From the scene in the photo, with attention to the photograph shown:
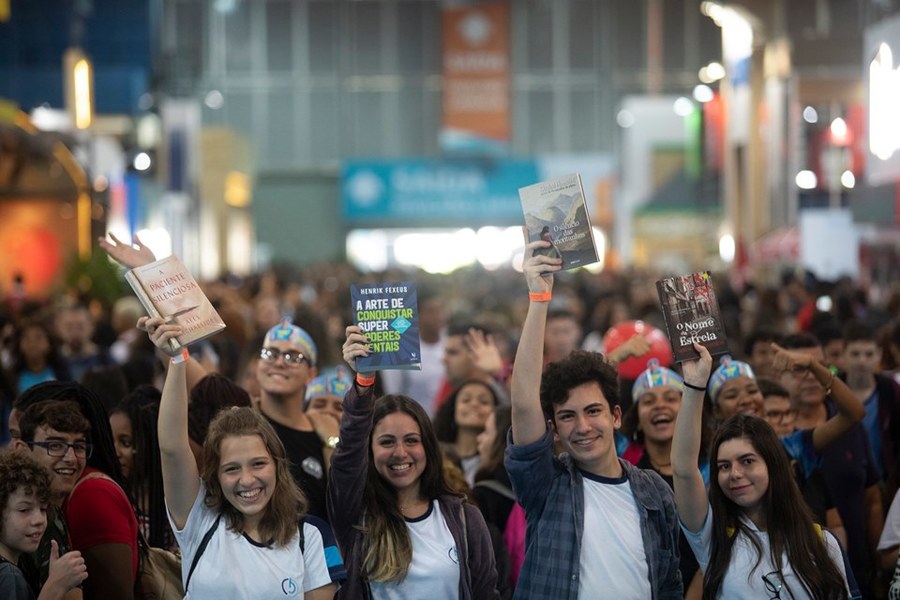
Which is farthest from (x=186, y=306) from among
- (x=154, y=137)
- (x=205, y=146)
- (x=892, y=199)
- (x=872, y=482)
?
(x=205, y=146)

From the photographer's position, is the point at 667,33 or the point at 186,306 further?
the point at 667,33

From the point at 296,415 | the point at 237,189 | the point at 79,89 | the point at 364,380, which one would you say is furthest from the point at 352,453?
the point at 237,189

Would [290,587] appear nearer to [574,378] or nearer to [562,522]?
[562,522]

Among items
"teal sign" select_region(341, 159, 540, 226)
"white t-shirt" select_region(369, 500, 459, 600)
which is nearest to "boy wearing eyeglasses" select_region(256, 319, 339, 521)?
"white t-shirt" select_region(369, 500, 459, 600)

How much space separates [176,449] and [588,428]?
53.5 inches

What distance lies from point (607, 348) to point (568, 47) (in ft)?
148

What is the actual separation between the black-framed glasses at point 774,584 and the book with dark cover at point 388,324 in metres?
1.37

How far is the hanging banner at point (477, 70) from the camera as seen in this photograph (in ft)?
136

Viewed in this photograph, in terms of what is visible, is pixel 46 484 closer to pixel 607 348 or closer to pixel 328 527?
pixel 328 527

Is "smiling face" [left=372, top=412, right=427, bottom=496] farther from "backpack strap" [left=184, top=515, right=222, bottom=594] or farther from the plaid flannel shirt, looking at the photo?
"backpack strap" [left=184, top=515, right=222, bottom=594]

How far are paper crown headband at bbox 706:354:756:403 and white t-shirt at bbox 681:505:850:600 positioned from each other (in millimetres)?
2025

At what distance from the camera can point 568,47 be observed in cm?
5259

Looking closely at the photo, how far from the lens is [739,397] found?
22.2ft

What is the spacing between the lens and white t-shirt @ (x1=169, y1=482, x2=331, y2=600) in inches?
174
